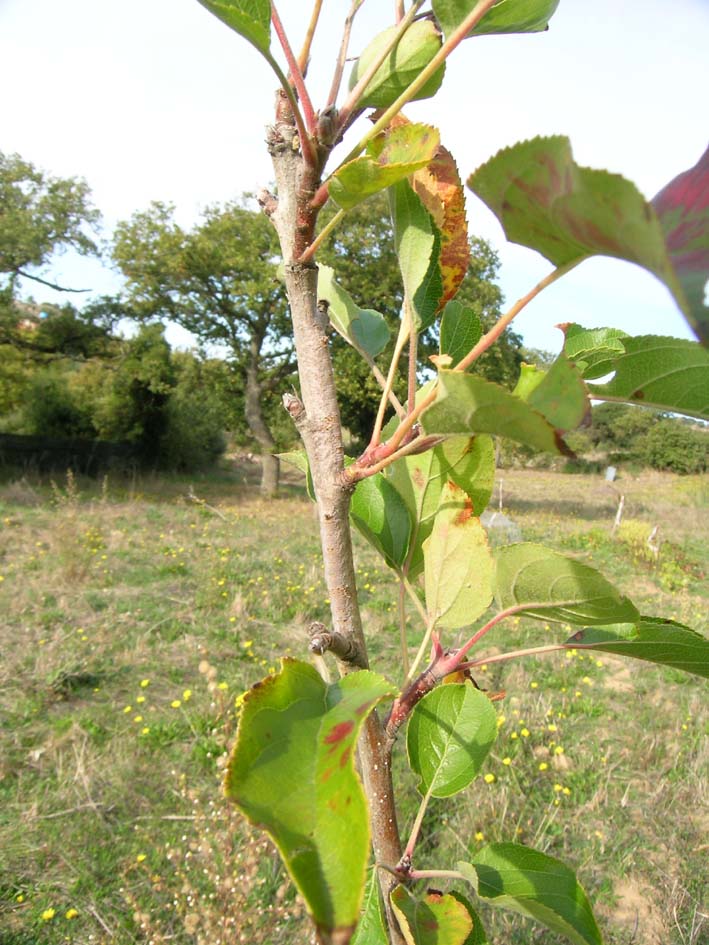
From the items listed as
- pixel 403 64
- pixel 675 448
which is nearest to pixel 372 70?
pixel 403 64

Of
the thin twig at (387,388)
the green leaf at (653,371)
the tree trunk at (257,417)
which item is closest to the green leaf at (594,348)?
the green leaf at (653,371)

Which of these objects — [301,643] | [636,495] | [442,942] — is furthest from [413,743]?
[636,495]

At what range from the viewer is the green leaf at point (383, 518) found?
46 cm

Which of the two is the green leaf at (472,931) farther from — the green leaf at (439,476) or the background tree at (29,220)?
the background tree at (29,220)

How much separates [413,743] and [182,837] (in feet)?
5.83

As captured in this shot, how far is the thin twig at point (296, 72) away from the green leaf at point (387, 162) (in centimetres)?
6

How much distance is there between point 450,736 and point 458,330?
303mm

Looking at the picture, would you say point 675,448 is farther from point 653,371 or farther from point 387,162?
point 387,162

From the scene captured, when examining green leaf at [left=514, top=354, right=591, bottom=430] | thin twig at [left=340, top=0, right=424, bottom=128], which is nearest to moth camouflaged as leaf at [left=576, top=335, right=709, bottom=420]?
green leaf at [left=514, top=354, right=591, bottom=430]

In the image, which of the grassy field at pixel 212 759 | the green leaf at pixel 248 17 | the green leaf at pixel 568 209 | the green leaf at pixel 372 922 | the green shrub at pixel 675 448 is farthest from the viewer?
the green shrub at pixel 675 448

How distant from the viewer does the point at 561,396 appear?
0.27m

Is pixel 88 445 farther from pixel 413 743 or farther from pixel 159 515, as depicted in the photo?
pixel 413 743

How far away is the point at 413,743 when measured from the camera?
1.53 ft

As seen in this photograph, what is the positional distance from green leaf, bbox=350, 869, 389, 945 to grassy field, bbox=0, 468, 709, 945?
1.27m
